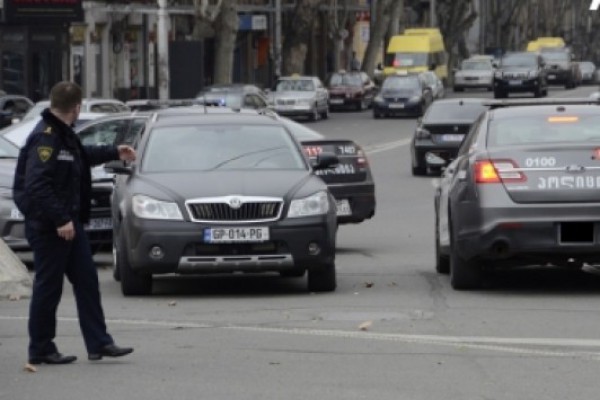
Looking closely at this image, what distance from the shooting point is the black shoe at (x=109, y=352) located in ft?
31.9

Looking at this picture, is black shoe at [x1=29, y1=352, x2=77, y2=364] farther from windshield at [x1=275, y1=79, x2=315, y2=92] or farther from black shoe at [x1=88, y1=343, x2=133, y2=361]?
windshield at [x1=275, y1=79, x2=315, y2=92]

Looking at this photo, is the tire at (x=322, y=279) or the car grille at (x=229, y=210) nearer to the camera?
the car grille at (x=229, y=210)

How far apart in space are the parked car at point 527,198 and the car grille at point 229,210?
150cm

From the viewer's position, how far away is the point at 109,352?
31.9 ft

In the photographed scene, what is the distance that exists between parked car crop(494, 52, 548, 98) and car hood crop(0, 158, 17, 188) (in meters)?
55.3

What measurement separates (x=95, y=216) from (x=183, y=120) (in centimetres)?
237

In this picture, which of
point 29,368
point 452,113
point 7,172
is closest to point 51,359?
point 29,368

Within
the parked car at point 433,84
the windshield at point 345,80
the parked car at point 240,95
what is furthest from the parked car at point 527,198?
the windshield at point 345,80

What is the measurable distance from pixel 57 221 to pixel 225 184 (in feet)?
12.2

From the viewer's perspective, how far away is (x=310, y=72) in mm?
90438

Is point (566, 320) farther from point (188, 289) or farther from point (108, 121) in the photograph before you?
point (108, 121)

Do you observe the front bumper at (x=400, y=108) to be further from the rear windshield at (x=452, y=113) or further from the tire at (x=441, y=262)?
the tire at (x=441, y=262)

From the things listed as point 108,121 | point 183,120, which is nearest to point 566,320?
point 183,120

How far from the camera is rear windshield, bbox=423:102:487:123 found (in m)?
32.6
